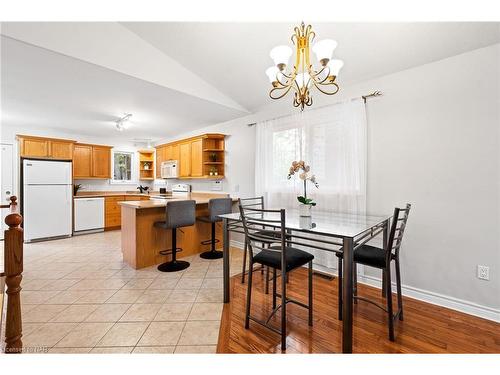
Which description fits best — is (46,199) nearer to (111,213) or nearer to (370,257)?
(111,213)

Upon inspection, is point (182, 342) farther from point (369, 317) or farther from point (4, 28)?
point (4, 28)

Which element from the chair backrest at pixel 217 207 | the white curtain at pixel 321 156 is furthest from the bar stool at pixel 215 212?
the white curtain at pixel 321 156

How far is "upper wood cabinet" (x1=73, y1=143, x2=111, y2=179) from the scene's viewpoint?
16.9 feet

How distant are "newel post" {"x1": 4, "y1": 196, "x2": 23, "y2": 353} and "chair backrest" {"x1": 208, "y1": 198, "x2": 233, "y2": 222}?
2.26m

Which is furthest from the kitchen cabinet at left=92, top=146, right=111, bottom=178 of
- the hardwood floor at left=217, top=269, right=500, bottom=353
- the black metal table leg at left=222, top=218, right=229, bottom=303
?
the hardwood floor at left=217, top=269, right=500, bottom=353

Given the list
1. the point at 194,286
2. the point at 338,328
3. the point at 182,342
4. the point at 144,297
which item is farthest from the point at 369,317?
the point at 144,297

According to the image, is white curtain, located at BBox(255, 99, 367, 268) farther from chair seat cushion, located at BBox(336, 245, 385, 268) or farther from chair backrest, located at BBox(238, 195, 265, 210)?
chair seat cushion, located at BBox(336, 245, 385, 268)

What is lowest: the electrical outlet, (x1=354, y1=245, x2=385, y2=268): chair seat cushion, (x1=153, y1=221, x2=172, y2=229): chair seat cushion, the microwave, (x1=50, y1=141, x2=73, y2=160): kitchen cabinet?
the electrical outlet

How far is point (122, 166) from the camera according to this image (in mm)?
6172

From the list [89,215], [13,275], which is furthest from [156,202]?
[89,215]

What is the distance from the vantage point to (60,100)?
3.19m

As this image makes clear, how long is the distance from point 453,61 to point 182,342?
3325 mm
